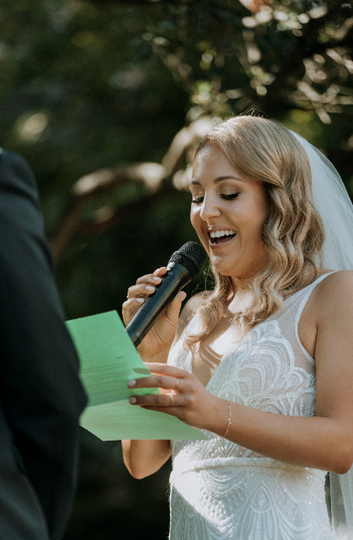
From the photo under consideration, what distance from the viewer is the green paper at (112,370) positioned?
5.89ft

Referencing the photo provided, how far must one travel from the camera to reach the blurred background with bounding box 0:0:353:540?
4.96 metres

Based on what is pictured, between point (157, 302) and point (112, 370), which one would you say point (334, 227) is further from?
point (112, 370)

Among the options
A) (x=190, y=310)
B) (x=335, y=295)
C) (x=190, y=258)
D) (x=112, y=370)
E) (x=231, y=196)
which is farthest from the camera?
(x=190, y=310)

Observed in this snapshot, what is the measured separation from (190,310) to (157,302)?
2.60 ft

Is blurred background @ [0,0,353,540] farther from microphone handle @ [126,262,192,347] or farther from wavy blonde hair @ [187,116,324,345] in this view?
microphone handle @ [126,262,192,347]

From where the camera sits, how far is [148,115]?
886 centimetres

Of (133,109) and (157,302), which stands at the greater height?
(157,302)

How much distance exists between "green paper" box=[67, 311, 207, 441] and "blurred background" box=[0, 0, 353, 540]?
10.5 feet

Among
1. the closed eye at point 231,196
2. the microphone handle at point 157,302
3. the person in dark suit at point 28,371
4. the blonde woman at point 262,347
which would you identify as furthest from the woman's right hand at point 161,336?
the person in dark suit at point 28,371

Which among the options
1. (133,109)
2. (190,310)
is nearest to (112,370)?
(190,310)

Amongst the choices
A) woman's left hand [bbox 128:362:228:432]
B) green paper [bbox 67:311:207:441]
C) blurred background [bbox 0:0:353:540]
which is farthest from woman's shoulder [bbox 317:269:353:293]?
blurred background [bbox 0:0:353:540]

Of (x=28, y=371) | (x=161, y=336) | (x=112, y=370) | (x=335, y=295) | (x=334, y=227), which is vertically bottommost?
(x=161, y=336)

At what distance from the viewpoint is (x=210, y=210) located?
273cm

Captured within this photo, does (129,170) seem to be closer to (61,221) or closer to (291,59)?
(61,221)
